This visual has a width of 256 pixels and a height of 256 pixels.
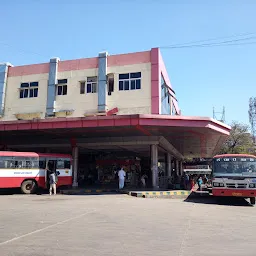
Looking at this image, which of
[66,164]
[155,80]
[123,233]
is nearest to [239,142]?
[155,80]

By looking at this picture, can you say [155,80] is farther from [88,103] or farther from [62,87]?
[62,87]

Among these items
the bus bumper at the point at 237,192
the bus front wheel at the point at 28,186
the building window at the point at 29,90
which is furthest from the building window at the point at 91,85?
the bus bumper at the point at 237,192

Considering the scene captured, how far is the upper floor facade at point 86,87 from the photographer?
855 inches

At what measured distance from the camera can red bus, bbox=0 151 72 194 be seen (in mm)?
16625

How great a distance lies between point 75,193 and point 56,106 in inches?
337

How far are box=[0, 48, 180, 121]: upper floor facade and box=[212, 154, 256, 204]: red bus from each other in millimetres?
7445

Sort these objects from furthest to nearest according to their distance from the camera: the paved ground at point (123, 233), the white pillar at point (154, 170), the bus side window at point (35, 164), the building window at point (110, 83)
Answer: the building window at point (110, 83), the white pillar at point (154, 170), the bus side window at point (35, 164), the paved ground at point (123, 233)

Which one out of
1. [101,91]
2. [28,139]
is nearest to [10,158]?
[28,139]

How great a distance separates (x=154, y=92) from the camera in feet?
70.0

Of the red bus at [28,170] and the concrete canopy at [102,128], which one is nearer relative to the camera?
the red bus at [28,170]

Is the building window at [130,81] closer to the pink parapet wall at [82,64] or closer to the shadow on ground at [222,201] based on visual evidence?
the pink parapet wall at [82,64]

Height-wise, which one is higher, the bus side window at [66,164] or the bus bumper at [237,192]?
the bus side window at [66,164]

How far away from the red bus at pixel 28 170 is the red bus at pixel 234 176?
33.8ft

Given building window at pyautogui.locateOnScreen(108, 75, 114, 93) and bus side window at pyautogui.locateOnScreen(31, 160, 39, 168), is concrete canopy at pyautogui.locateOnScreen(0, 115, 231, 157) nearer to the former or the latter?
bus side window at pyautogui.locateOnScreen(31, 160, 39, 168)
